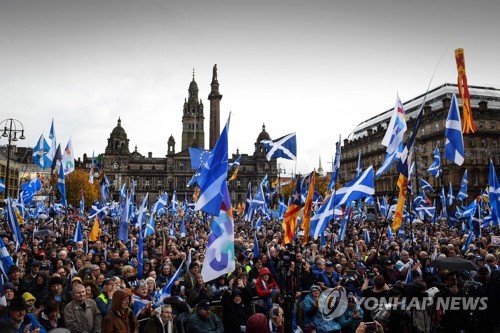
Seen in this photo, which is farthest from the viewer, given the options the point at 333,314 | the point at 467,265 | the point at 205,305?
the point at 467,265

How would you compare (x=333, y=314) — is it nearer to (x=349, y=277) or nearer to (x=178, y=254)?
(x=349, y=277)

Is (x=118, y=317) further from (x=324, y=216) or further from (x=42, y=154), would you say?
(x=42, y=154)

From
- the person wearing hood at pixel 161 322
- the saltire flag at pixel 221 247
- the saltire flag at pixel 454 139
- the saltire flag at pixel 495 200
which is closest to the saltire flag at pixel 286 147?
the saltire flag at pixel 454 139

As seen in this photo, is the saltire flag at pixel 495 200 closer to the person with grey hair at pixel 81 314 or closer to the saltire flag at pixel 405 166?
the saltire flag at pixel 405 166

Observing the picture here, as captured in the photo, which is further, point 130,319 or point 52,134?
point 52,134

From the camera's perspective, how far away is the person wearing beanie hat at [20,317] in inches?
192

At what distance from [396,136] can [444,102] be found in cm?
4506

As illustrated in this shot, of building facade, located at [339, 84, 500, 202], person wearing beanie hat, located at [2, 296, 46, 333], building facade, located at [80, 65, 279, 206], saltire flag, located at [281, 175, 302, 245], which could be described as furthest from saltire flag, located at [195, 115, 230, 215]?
building facade, located at [80, 65, 279, 206]

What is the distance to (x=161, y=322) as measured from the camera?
566 cm

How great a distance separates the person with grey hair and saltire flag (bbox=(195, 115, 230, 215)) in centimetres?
231

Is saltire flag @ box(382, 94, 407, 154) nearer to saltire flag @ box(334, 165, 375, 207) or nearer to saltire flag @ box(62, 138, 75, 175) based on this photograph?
saltire flag @ box(334, 165, 375, 207)

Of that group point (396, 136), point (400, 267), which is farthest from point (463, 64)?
point (400, 267)

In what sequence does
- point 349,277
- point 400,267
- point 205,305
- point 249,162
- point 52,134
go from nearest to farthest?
point 205,305 < point 349,277 < point 400,267 < point 52,134 < point 249,162

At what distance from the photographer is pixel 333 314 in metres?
6.84
